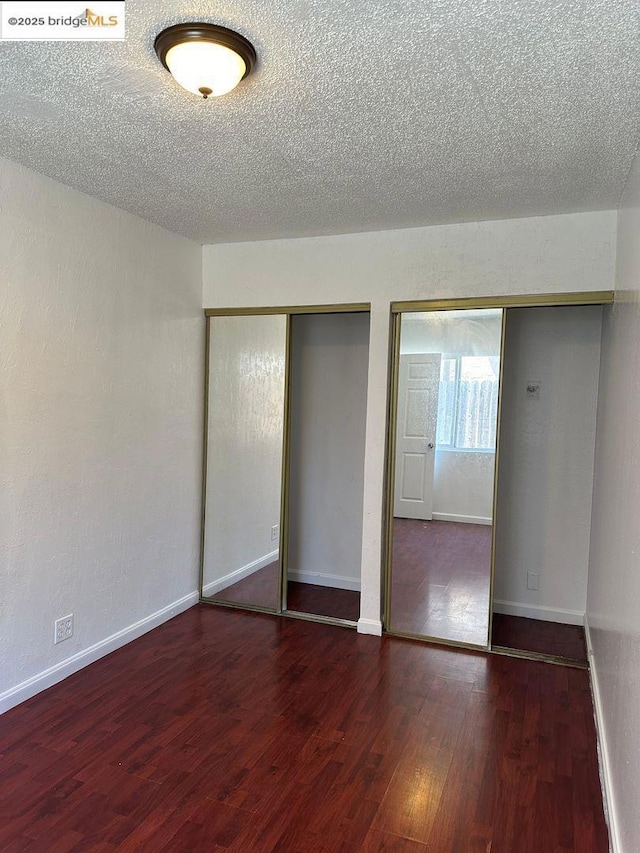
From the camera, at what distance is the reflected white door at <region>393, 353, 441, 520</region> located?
3578mm

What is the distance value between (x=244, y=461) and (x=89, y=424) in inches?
49.3

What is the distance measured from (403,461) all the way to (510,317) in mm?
1258

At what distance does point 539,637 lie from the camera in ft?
11.9

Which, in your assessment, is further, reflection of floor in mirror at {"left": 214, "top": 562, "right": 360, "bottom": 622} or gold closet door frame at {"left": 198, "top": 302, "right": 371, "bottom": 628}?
reflection of floor in mirror at {"left": 214, "top": 562, "right": 360, "bottom": 622}

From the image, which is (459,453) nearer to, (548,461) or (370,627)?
(548,461)

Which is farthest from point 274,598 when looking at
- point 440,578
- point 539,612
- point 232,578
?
point 539,612

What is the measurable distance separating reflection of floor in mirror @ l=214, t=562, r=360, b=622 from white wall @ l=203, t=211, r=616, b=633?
0.41m

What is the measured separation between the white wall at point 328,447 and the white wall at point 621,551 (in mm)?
1748

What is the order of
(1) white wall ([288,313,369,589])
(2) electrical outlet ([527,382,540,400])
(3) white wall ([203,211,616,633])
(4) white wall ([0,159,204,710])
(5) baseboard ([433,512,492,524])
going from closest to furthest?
1. (4) white wall ([0,159,204,710])
2. (3) white wall ([203,211,616,633])
3. (5) baseboard ([433,512,492,524])
4. (2) electrical outlet ([527,382,540,400])
5. (1) white wall ([288,313,369,589])

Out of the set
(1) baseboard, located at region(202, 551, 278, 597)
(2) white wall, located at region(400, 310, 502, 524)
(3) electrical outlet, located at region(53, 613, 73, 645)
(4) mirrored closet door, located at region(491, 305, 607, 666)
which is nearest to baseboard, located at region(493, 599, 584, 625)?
(4) mirrored closet door, located at region(491, 305, 607, 666)

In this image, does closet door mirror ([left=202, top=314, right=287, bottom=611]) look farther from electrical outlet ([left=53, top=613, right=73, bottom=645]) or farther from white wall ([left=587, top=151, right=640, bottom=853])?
white wall ([left=587, top=151, right=640, bottom=853])

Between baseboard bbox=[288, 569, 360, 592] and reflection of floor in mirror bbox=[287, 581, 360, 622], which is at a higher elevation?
baseboard bbox=[288, 569, 360, 592]

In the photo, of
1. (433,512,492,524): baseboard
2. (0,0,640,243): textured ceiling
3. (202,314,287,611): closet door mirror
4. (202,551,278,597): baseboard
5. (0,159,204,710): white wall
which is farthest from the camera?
(202,551,278,597): baseboard

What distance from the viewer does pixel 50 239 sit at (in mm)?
2822
